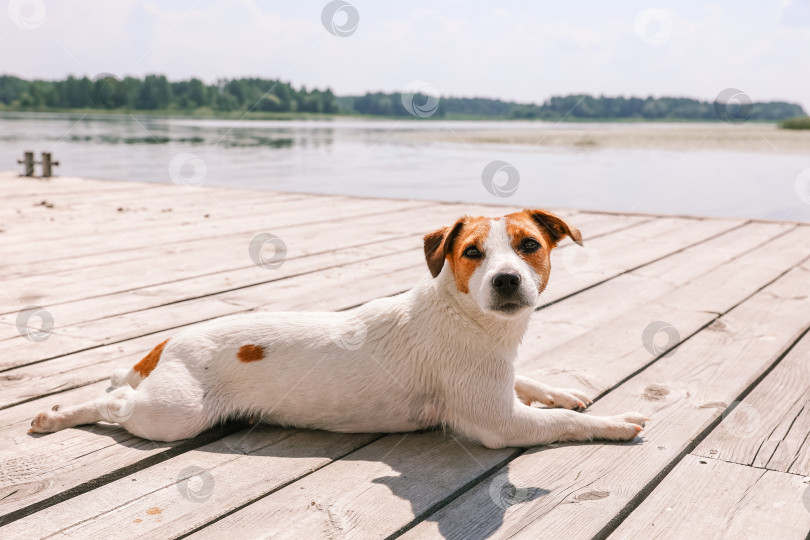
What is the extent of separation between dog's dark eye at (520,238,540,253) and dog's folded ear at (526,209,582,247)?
7.7 inches

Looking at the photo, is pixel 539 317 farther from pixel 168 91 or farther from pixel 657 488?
pixel 168 91

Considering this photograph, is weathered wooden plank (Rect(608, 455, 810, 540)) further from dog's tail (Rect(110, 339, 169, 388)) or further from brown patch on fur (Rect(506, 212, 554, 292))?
dog's tail (Rect(110, 339, 169, 388))

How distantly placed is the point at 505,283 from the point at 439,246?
329mm


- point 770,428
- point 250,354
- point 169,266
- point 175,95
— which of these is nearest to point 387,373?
point 250,354

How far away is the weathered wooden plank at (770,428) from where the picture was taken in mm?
A: 2484

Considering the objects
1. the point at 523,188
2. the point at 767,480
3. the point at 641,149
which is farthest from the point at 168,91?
the point at 767,480

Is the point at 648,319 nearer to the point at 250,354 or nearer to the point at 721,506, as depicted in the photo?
the point at 721,506

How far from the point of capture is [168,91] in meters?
46.1

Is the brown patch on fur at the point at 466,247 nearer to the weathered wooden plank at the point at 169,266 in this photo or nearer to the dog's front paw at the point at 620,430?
the dog's front paw at the point at 620,430

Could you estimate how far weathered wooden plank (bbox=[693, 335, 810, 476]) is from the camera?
248 cm

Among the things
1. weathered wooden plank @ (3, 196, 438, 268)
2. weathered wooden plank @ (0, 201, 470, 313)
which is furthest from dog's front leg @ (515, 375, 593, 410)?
weathered wooden plank @ (3, 196, 438, 268)

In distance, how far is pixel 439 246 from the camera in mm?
2555

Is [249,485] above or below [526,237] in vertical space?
below

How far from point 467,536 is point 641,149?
2540 cm
